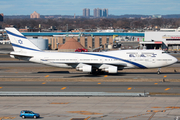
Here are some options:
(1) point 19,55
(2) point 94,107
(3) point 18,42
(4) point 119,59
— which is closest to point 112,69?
(4) point 119,59

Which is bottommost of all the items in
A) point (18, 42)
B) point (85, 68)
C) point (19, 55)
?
point (85, 68)

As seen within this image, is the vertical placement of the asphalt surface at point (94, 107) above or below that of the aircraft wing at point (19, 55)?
below

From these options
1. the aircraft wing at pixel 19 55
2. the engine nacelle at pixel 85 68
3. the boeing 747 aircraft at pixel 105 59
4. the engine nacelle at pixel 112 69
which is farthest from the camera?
the aircraft wing at pixel 19 55

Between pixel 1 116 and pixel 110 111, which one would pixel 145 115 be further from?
pixel 1 116

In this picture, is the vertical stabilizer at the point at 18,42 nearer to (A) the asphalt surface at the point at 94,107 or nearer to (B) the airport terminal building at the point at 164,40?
(A) the asphalt surface at the point at 94,107

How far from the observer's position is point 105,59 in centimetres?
4784

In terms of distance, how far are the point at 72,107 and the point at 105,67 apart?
68.2 ft

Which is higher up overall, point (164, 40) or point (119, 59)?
point (164, 40)

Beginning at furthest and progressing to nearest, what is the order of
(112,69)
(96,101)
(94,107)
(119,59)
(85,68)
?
1. (119,59)
2. (85,68)
3. (112,69)
4. (96,101)
5. (94,107)

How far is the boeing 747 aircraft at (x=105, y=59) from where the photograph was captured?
155 ft

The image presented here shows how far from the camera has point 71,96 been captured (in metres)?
32.1

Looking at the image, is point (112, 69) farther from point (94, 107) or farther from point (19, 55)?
point (94, 107)

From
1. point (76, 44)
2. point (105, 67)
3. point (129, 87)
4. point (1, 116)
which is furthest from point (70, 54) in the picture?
point (76, 44)

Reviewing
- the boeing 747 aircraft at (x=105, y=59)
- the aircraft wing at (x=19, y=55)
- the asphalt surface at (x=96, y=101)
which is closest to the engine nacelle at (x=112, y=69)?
the boeing 747 aircraft at (x=105, y=59)
